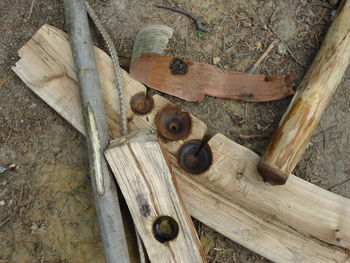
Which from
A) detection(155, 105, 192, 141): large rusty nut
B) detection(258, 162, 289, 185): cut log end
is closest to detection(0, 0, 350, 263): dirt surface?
detection(155, 105, 192, 141): large rusty nut

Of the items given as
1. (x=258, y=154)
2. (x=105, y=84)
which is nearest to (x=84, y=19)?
(x=105, y=84)

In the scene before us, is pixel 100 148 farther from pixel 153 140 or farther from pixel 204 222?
pixel 204 222

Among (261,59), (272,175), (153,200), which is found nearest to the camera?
(153,200)

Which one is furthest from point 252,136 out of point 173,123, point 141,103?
point 141,103

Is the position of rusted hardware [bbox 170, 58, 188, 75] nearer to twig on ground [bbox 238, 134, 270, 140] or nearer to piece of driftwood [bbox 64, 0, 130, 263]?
piece of driftwood [bbox 64, 0, 130, 263]

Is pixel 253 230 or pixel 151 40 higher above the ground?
pixel 151 40

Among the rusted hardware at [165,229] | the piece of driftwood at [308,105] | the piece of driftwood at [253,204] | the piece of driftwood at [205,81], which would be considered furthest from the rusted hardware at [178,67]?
the rusted hardware at [165,229]

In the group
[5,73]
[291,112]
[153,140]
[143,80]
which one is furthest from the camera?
[5,73]

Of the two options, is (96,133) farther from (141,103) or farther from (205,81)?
(205,81)
